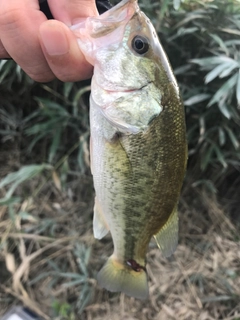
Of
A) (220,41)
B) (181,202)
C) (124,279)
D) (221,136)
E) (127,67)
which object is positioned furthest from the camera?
(181,202)

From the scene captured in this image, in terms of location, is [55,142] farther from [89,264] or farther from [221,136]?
[221,136]

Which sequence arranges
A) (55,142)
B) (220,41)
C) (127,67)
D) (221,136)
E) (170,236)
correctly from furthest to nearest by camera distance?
(55,142) → (221,136) → (220,41) → (170,236) → (127,67)

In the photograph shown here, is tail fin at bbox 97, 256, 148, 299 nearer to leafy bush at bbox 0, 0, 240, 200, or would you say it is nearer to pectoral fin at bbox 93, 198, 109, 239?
pectoral fin at bbox 93, 198, 109, 239

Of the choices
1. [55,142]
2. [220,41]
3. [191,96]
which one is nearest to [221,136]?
[191,96]

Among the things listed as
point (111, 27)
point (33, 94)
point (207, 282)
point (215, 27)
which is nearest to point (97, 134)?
point (111, 27)

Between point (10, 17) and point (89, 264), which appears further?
point (89, 264)

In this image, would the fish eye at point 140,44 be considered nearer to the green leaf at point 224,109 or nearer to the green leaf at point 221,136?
the green leaf at point 224,109

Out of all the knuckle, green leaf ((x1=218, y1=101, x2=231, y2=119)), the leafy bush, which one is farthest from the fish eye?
green leaf ((x1=218, y1=101, x2=231, y2=119))
